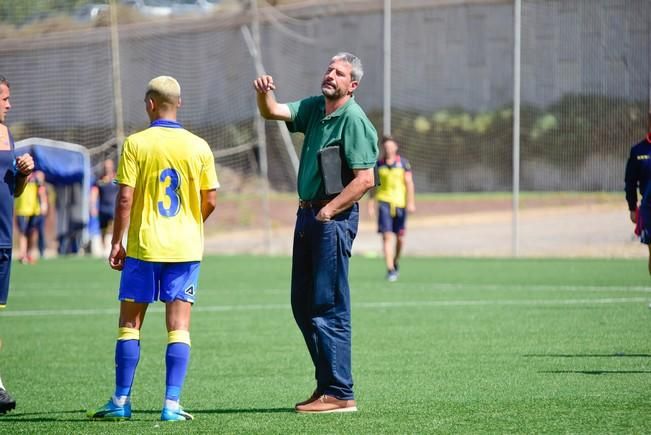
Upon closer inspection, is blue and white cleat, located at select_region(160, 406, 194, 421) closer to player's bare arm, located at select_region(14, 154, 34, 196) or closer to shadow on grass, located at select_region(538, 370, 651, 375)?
player's bare arm, located at select_region(14, 154, 34, 196)

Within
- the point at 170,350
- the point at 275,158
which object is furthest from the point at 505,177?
the point at 170,350

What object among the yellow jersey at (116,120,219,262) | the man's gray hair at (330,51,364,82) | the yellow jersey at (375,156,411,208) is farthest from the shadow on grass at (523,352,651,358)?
the yellow jersey at (375,156,411,208)

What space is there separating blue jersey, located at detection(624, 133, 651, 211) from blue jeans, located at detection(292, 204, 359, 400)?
6.21 metres

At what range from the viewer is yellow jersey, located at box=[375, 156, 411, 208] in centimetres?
2067

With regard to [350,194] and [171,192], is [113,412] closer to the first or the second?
[171,192]

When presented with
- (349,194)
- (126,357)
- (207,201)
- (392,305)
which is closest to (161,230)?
(207,201)

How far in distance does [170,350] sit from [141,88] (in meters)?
28.9

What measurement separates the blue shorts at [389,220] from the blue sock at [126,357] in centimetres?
1342

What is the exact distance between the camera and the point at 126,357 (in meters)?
6.96

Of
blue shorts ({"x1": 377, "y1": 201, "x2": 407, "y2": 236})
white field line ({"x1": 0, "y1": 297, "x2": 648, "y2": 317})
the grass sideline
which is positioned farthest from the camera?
blue shorts ({"x1": 377, "y1": 201, "x2": 407, "y2": 236})

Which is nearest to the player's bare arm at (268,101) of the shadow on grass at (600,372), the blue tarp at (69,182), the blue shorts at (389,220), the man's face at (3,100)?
the man's face at (3,100)

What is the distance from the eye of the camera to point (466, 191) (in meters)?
31.7

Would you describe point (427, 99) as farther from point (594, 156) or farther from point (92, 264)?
point (92, 264)

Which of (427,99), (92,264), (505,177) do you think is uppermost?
(427,99)
